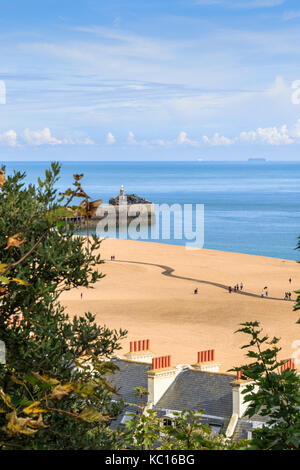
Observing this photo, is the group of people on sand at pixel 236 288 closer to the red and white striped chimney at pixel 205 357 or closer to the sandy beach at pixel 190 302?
the sandy beach at pixel 190 302

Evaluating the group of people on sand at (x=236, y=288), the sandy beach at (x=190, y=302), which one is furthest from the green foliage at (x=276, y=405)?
the group of people on sand at (x=236, y=288)

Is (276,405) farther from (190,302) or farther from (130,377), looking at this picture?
(190,302)

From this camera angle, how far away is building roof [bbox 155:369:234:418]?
20641 millimetres

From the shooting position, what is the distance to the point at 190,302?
2650 inches

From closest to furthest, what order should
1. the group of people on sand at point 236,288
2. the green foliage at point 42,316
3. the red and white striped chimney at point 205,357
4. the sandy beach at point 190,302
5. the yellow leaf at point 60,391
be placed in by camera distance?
the yellow leaf at point 60,391
the green foliage at point 42,316
the red and white striped chimney at point 205,357
the sandy beach at point 190,302
the group of people on sand at point 236,288

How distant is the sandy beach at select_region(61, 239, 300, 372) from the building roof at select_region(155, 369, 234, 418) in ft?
57.3

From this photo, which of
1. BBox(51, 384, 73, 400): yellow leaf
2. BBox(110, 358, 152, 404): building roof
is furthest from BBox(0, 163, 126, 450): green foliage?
BBox(110, 358, 152, 404): building roof

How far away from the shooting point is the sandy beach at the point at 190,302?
4956 cm

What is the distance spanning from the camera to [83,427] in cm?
785

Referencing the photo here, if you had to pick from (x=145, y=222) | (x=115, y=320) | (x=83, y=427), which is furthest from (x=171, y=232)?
(x=83, y=427)

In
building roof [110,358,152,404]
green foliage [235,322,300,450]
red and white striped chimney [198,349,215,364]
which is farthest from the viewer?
red and white striped chimney [198,349,215,364]

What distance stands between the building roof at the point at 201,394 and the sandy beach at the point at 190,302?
17465 mm

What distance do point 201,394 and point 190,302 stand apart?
45.9 metres

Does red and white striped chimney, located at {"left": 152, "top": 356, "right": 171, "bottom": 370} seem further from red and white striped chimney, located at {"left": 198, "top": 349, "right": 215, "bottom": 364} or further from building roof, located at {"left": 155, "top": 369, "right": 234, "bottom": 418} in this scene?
red and white striped chimney, located at {"left": 198, "top": 349, "right": 215, "bottom": 364}
